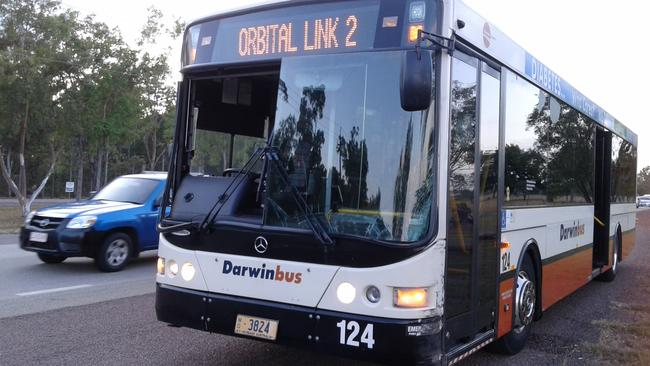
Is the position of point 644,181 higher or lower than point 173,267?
higher

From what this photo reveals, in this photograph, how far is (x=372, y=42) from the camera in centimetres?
423

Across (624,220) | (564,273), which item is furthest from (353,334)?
(624,220)

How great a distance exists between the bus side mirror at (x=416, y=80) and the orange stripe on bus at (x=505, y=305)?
2.23 meters

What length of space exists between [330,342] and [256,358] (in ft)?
5.24

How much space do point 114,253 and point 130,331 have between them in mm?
4435

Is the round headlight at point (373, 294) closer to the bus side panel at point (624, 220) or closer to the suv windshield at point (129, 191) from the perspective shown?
the bus side panel at point (624, 220)

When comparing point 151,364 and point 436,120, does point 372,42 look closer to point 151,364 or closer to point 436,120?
point 436,120

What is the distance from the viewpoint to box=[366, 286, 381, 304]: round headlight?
3991 mm

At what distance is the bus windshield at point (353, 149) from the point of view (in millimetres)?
4031

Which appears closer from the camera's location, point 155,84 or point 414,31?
point 414,31

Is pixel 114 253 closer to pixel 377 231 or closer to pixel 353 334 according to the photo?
pixel 353 334

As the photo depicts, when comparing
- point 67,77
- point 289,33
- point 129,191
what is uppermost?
point 67,77

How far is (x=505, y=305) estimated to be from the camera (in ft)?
17.6

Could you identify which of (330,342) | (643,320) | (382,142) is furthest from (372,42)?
(643,320)
